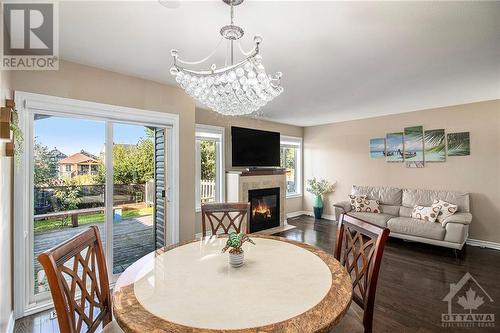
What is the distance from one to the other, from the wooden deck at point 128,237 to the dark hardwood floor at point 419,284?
77 cm

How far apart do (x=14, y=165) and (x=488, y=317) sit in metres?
4.58

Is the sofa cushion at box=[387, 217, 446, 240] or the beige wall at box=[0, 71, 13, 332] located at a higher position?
the beige wall at box=[0, 71, 13, 332]

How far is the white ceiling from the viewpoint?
169cm

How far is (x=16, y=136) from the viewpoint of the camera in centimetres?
189

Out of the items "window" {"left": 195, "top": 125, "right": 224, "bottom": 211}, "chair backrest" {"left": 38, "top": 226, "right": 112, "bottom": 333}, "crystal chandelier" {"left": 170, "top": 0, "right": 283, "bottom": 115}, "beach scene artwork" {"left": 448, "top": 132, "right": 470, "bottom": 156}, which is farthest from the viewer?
"window" {"left": 195, "top": 125, "right": 224, "bottom": 211}

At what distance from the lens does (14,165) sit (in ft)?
7.20

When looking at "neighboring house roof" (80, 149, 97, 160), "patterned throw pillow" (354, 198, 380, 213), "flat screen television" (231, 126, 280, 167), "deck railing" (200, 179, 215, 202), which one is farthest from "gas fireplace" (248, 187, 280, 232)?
"neighboring house roof" (80, 149, 97, 160)

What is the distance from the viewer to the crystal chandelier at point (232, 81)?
1.55 meters

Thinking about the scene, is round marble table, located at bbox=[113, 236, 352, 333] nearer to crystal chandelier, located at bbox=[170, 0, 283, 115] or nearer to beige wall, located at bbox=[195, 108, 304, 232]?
crystal chandelier, located at bbox=[170, 0, 283, 115]

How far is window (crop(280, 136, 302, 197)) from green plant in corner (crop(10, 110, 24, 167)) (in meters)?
5.23

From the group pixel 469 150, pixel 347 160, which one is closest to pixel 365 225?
pixel 469 150

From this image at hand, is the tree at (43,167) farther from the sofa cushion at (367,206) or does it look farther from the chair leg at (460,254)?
the chair leg at (460,254)

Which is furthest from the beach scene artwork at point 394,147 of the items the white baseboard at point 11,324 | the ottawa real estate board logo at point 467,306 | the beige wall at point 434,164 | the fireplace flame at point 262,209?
the white baseboard at point 11,324

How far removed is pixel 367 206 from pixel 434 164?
1444mm
